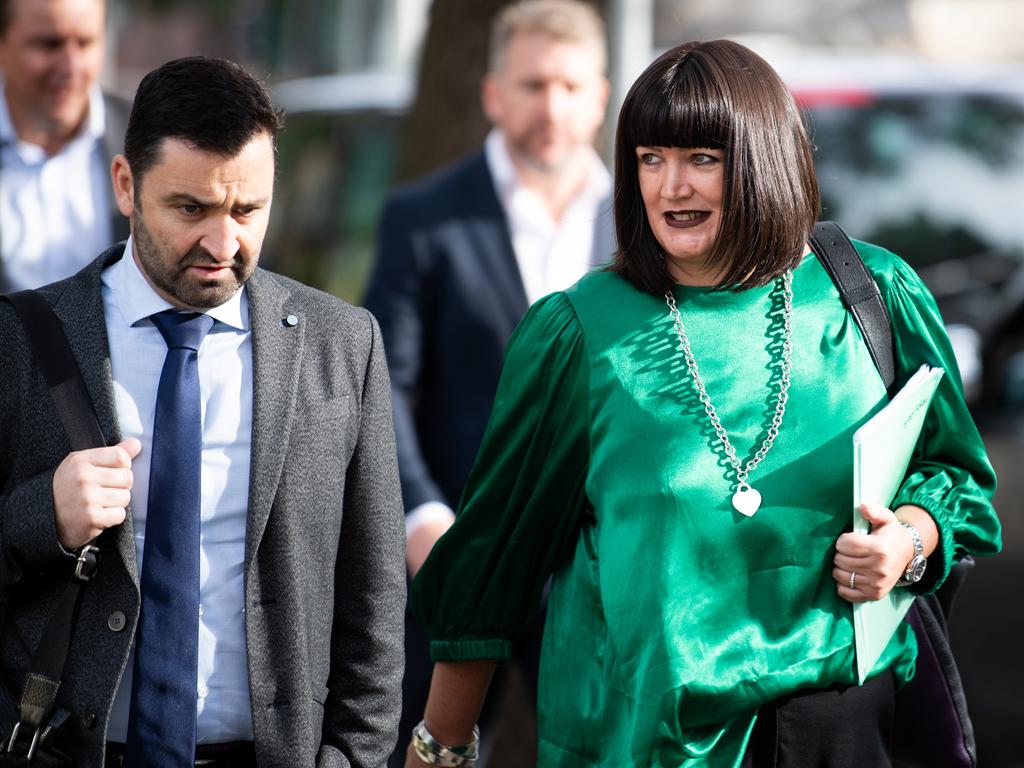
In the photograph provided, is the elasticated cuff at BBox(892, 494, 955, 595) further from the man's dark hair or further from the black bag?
the man's dark hair

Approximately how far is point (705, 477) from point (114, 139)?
2.57 meters

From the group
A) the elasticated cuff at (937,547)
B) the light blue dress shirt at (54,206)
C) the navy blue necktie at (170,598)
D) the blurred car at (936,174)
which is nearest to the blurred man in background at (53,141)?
the light blue dress shirt at (54,206)

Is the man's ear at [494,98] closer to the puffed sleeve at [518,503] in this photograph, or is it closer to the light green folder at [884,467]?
the puffed sleeve at [518,503]

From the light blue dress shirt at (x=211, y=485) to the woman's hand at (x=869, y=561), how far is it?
100 cm

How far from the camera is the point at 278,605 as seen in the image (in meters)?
2.85

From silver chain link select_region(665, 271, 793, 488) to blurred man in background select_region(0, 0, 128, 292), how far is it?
2178mm

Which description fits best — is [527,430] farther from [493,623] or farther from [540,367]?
[493,623]

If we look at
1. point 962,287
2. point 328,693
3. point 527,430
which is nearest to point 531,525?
point 527,430

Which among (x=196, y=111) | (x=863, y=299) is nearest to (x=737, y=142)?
(x=863, y=299)

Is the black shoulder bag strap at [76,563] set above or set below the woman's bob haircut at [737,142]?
below

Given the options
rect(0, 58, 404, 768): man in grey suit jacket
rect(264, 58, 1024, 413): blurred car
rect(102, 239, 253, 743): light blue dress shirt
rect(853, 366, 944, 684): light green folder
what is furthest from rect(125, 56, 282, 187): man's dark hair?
rect(264, 58, 1024, 413): blurred car

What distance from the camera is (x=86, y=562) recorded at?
274 centimetres

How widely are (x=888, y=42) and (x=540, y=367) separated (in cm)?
1535

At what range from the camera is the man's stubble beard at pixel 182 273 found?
2824 mm
